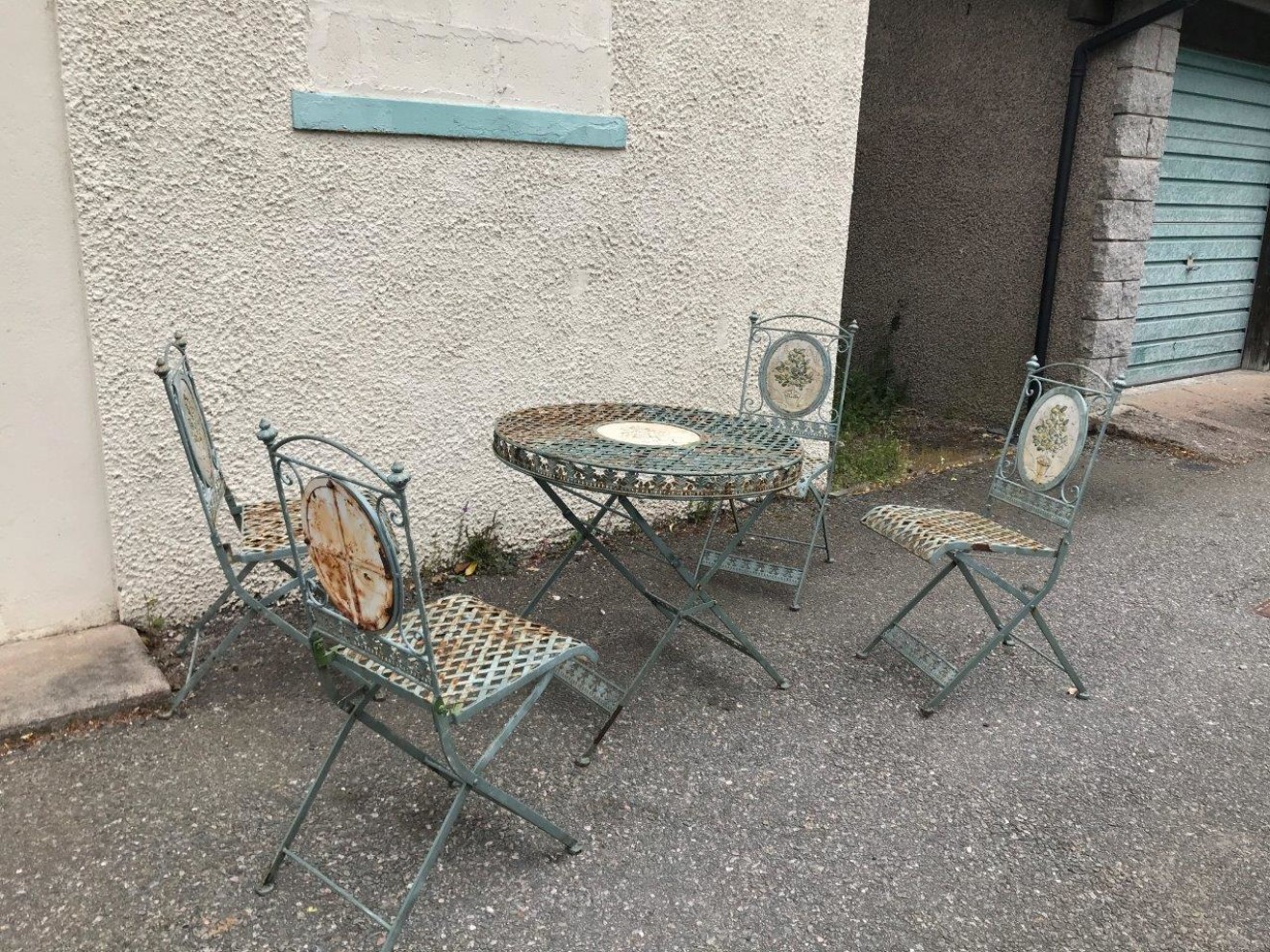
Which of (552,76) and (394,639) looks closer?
(394,639)

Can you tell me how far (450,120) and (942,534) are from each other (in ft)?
7.32

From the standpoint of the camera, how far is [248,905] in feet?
7.52

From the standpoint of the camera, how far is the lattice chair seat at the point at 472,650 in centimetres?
221

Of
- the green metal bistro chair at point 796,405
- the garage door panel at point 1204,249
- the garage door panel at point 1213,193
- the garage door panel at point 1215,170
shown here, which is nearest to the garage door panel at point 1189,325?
the garage door panel at point 1204,249

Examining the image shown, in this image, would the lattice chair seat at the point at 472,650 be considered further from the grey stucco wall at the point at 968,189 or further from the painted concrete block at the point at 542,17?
the grey stucco wall at the point at 968,189

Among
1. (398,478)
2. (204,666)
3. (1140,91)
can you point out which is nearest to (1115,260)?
(1140,91)

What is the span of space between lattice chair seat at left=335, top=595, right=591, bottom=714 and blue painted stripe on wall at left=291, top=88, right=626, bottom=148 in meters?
1.77

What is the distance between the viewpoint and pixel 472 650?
2.37m

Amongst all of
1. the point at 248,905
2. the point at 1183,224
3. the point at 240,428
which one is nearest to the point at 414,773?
the point at 248,905

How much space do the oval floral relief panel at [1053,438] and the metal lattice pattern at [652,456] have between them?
2.83 ft

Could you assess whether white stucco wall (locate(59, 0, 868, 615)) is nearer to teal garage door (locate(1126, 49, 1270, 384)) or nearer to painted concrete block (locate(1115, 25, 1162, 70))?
painted concrete block (locate(1115, 25, 1162, 70))

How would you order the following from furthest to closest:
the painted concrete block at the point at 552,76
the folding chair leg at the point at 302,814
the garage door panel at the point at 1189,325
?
1. the garage door panel at the point at 1189,325
2. the painted concrete block at the point at 552,76
3. the folding chair leg at the point at 302,814

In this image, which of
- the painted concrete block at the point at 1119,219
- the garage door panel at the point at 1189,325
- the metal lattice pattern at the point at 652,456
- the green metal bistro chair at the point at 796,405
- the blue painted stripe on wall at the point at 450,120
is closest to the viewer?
the metal lattice pattern at the point at 652,456

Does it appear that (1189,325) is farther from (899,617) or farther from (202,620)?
(202,620)
